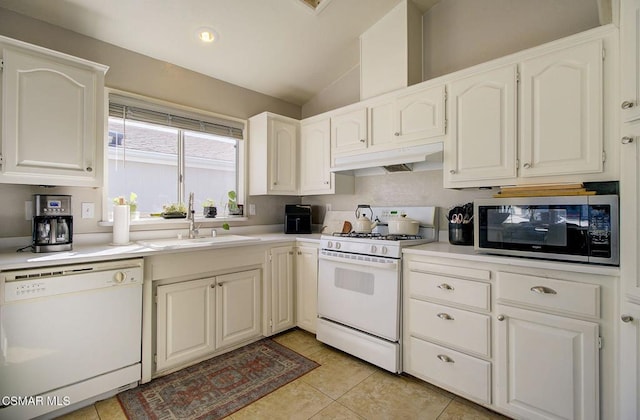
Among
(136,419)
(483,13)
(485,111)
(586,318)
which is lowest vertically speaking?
(136,419)

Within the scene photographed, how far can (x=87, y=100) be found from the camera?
2.00 metres

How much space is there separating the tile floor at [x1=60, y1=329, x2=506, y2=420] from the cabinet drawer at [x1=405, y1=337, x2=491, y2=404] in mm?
93

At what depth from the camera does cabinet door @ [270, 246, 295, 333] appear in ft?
9.02

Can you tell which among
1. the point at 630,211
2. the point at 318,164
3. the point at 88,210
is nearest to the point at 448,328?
the point at 630,211

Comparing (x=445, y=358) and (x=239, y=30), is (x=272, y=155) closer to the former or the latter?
(x=239, y=30)

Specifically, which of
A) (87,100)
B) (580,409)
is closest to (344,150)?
(87,100)

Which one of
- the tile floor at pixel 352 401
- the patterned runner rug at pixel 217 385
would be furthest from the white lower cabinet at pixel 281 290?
the tile floor at pixel 352 401

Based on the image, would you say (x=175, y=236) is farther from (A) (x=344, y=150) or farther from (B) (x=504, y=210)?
(B) (x=504, y=210)

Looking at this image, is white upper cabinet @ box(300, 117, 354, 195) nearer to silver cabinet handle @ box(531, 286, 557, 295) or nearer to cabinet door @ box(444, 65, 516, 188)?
cabinet door @ box(444, 65, 516, 188)

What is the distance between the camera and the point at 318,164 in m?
3.15

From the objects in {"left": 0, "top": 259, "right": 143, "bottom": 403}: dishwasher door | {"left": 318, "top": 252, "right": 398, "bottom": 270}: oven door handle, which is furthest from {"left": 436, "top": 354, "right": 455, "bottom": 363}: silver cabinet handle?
{"left": 0, "top": 259, "right": 143, "bottom": 403}: dishwasher door

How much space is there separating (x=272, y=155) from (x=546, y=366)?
2.72m

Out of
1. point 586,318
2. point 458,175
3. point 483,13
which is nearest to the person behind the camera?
point 586,318

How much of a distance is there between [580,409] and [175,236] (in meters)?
3.04
